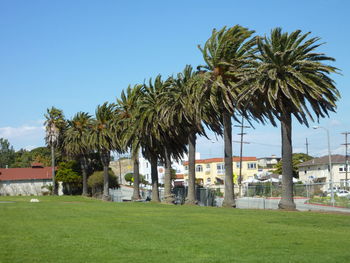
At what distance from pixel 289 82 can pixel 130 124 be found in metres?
27.4

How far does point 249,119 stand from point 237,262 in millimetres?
26726

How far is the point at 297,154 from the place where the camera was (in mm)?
140000

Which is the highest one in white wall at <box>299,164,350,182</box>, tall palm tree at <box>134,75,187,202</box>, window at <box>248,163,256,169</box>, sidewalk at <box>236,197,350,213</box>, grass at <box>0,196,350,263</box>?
tall palm tree at <box>134,75,187,202</box>

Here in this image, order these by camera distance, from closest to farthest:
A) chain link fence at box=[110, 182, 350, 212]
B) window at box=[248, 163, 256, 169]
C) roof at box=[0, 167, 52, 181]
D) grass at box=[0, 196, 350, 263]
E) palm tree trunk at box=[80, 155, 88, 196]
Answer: grass at box=[0, 196, 350, 263] < chain link fence at box=[110, 182, 350, 212] < palm tree trunk at box=[80, 155, 88, 196] < roof at box=[0, 167, 52, 181] < window at box=[248, 163, 256, 169]

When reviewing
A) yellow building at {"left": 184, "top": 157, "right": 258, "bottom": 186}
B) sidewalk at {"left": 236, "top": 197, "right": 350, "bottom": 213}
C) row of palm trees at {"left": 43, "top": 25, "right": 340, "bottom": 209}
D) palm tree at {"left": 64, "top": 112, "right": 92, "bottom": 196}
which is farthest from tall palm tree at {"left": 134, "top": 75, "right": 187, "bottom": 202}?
yellow building at {"left": 184, "top": 157, "right": 258, "bottom": 186}

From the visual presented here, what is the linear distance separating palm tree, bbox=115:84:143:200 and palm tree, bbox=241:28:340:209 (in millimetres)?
22472

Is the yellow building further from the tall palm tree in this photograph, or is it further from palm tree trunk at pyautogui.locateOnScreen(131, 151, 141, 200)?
the tall palm tree

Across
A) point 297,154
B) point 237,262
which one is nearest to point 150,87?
point 237,262

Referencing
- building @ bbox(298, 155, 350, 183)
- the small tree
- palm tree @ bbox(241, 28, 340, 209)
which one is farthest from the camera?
building @ bbox(298, 155, 350, 183)

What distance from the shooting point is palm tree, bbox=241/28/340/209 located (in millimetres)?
32469

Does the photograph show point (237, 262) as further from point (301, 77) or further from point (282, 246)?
point (301, 77)

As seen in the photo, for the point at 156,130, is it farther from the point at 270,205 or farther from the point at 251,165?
the point at 251,165

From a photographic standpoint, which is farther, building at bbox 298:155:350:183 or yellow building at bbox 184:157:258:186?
yellow building at bbox 184:157:258:186

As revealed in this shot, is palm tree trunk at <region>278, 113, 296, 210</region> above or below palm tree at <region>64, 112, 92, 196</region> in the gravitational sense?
below
